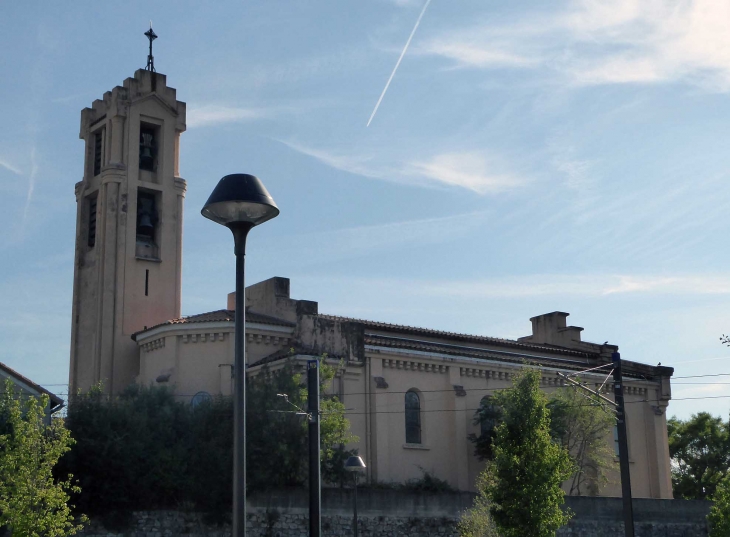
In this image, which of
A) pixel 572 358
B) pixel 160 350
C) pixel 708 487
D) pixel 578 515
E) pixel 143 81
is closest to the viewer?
pixel 578 515

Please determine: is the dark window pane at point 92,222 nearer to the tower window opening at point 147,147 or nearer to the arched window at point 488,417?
the tower window opening at point 147,147

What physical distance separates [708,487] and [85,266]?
4821 cm

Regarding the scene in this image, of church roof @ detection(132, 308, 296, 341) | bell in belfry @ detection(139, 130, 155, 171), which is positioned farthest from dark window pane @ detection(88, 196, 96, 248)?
church roof @ detection(132, 308, 296, 341)

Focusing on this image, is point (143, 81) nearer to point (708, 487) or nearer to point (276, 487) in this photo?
point (276, 487)

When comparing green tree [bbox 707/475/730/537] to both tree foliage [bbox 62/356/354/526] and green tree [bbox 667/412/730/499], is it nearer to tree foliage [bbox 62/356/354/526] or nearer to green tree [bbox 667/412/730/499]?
tree foliage [bbox 62/356/354/526]

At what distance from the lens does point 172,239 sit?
50.0 metres

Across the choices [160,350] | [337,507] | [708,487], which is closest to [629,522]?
[337,507]

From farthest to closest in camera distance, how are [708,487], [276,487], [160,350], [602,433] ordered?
[708,487], [602,433], [160,350], [276,487]

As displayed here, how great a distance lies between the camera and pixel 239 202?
40.1ft

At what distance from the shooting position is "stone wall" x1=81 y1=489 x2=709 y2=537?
112ft

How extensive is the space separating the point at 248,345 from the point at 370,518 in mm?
10298

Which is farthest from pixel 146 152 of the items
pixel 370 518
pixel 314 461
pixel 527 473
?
pixel 314 461

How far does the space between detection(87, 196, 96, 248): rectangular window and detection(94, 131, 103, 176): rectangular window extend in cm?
149

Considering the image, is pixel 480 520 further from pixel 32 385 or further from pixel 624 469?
pixel 32 385
